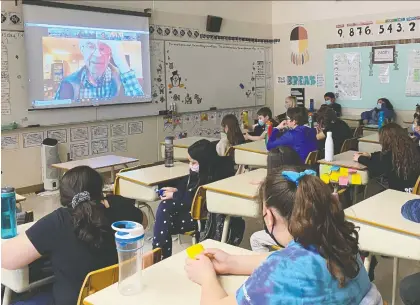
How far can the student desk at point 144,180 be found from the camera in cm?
363

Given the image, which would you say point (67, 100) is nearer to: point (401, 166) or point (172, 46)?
point (172, 46)

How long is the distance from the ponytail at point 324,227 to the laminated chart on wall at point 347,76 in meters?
7.04

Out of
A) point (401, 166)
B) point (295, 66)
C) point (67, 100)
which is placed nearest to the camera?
point (401, 166)

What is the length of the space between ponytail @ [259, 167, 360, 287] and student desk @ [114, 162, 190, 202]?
2.37 m

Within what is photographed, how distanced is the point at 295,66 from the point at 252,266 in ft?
24.1

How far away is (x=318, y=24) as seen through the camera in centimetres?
825

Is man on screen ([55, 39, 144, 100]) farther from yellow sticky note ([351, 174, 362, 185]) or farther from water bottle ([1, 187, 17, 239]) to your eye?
water bottle ([1, 187, 17, 239])

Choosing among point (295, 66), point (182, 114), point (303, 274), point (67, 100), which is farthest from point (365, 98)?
point (303, 274)

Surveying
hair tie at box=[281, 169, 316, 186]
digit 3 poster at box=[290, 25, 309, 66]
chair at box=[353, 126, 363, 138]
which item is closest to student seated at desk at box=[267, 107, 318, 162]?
chair at box=[353, 126, 363, 138]

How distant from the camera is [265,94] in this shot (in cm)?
883

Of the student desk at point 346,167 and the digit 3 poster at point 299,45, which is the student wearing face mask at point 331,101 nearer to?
the digit 3 poster at point 299,45

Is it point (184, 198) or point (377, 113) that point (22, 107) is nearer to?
point (184, 198)

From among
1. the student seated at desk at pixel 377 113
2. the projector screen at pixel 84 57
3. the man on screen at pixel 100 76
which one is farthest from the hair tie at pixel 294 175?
the student seated at desk at pixel 377 113

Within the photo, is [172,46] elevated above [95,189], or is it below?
above
